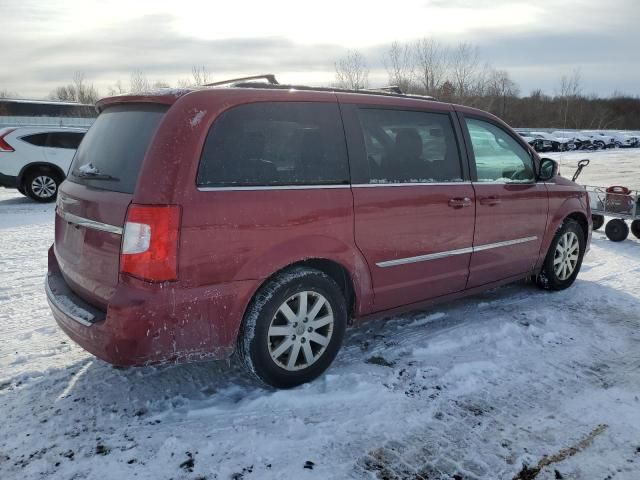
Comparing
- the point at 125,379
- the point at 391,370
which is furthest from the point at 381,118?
the point at 125,379

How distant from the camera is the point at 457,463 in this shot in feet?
8.54

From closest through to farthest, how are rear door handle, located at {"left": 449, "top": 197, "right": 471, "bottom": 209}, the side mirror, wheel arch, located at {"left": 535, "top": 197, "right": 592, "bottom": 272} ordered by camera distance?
1. rear door handle, located at {"left": 449, "top": 197, "right": 471, "bottom": 209}
2. the side mirror
3. wheel arch, located at {"left": 535, "top": 197, "right": 592, "bottom": 272}

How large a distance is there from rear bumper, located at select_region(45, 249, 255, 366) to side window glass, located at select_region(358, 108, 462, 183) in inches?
51.6

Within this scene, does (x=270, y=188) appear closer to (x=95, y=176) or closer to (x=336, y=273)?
(x=336, y=273)

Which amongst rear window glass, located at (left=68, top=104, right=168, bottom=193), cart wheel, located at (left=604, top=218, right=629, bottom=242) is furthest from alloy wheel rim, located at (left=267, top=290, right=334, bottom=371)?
cart wheel, located at (left=604, top=218, right=629, bottom=242)

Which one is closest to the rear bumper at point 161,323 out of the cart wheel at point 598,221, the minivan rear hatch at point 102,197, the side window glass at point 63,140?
the minivan rear hatch at point 102,197

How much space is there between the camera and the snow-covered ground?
2.57m

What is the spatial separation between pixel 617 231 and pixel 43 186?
1110cm

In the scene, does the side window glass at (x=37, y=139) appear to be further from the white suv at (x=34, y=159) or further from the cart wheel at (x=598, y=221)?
the cart wheel at (x=598, y=221)

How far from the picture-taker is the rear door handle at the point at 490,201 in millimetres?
4207

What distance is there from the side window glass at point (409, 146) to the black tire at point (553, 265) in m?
1.67

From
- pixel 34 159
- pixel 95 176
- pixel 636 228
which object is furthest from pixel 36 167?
pixel 636 228

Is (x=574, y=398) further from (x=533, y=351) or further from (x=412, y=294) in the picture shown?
(x=412, y=294)

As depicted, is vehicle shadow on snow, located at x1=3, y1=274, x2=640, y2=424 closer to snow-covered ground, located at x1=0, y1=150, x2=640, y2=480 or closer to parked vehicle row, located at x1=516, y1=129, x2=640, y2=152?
snow-covered ground, located at x1=0, y1=150, x2=640, y2=480
